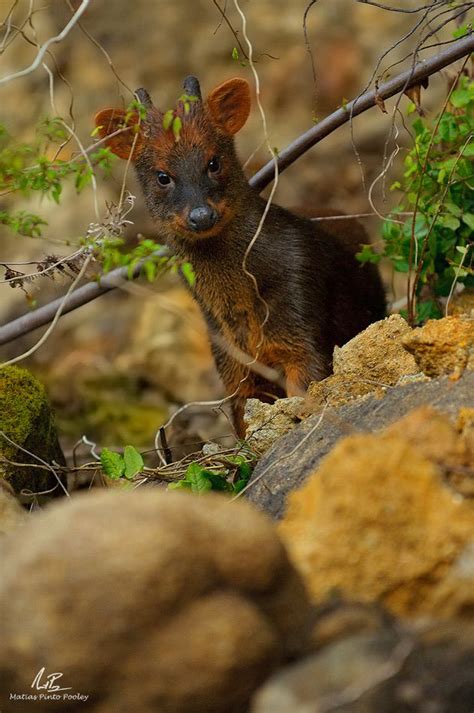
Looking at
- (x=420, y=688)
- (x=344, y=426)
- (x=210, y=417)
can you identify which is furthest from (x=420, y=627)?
(x=210, y=417)

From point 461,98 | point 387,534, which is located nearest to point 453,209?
point 461,98

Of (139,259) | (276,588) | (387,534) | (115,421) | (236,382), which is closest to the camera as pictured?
(276,588)

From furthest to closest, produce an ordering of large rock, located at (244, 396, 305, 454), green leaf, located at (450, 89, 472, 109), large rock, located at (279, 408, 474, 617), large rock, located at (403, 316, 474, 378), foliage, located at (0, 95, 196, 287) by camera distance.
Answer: green leaf, located at (450, 89, 472, 109) → large rock, located at (244, 396, 305, 454) → foliage, located at (0, 95, 196, 287) → large rock, located at (403, 316, 474, 378) → large rock, located at (279, 408, 474, 617)

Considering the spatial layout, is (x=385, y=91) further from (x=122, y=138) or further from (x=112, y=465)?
(x=112, y=465)

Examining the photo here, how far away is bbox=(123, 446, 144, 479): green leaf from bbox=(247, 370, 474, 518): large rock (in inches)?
23.3

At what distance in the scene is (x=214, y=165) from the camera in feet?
18.3

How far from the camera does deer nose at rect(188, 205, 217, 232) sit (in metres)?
5.36

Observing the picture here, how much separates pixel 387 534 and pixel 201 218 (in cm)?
289

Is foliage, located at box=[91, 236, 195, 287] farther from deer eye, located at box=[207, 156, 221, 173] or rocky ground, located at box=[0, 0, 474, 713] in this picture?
deer eye, located at box=[207, 156, 221, 173]

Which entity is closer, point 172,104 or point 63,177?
point 63,177

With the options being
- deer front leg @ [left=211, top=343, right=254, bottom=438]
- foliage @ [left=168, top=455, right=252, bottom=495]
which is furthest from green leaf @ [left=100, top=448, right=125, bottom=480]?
deer front leg @ [left=211, top=343, right=254, bottom=438]

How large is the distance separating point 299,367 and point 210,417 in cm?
273

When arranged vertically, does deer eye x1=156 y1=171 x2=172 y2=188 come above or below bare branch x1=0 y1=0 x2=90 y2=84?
below

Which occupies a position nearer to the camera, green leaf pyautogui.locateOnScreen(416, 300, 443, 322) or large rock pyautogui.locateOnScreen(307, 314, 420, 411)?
large rock pyautogui.locateOnScreen(307, 314, 420, 411)
